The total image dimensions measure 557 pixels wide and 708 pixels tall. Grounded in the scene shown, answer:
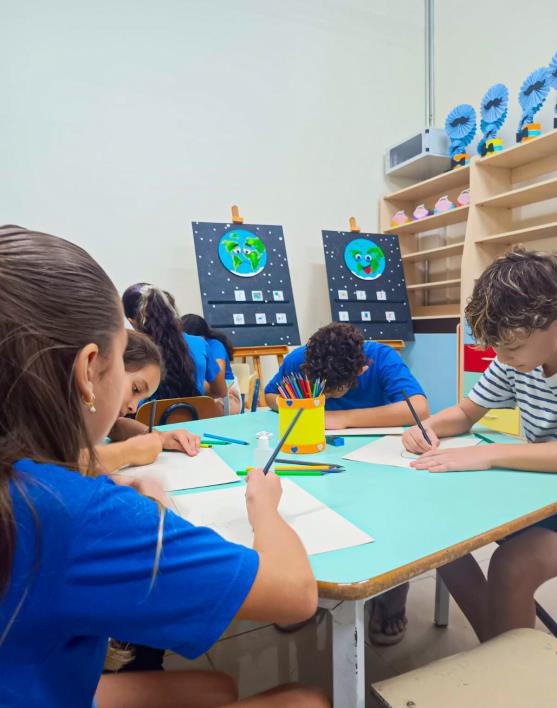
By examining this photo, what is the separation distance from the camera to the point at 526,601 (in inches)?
35.2

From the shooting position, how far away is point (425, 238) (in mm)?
4270

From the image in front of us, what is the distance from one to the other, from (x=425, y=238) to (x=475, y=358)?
150 centimetres

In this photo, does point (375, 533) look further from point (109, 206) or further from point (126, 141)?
point (126, 141)

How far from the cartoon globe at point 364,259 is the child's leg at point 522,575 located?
310cm

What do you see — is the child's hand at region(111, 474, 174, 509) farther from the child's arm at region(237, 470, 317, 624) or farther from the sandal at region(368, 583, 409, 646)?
the sandal at region(368, 583, 409, 646)

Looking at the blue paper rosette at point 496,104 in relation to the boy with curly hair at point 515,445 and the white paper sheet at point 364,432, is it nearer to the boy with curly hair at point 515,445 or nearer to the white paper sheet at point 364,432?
the boy with curly hair at point 515,445

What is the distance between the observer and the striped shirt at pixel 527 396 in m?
1.11

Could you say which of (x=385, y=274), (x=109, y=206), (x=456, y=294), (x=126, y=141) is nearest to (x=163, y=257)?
(x=109, y=206)

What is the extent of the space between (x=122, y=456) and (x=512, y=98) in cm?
387

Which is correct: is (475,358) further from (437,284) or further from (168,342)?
(168,342)

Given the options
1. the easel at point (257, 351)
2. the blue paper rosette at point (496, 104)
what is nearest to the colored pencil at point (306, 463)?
the easel at point (257, 351)

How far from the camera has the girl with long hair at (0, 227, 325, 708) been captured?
1.32ft

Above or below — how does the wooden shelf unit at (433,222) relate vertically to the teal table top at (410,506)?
above

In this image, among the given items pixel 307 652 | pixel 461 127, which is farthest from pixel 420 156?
pixel 307 652
